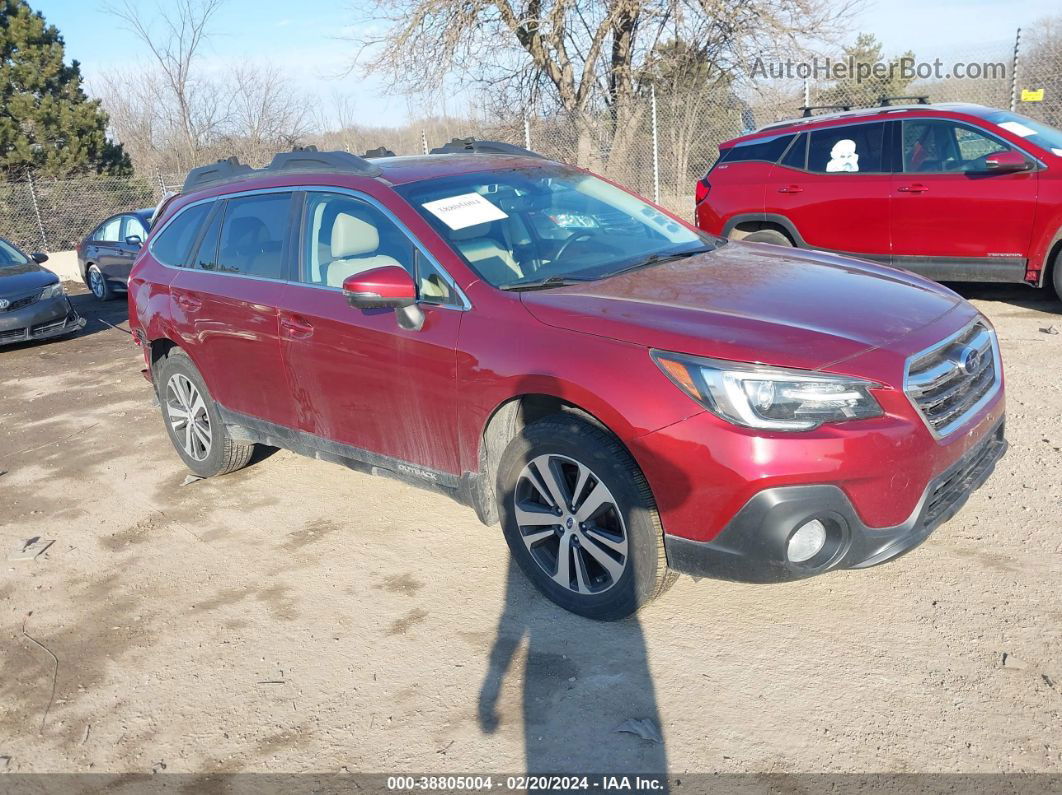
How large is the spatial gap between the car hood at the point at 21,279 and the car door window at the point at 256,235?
7270mm

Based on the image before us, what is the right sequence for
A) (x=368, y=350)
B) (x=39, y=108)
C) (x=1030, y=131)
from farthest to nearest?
(x=39, y=108), (x=1030, y=131), (x=368, y=350)

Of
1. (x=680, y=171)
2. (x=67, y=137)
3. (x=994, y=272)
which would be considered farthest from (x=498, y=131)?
(x=994, y=272)

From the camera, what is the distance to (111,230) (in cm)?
1429

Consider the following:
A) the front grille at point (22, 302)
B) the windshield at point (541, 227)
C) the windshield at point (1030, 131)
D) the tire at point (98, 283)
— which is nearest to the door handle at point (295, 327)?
the windshield at point (541, 227)

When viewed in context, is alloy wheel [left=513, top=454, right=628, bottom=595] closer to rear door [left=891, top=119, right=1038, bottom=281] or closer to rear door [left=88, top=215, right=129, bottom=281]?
rear door [left=891, top=119, right=1038, bottom=281]

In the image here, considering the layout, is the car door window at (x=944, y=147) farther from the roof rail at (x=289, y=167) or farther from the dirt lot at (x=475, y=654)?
the roof rail at (x=289, y=167)

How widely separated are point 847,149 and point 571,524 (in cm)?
633

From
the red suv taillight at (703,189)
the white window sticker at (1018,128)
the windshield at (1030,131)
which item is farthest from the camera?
the red suv taillight at (703,189)

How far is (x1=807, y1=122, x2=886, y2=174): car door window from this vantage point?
26.9 feet

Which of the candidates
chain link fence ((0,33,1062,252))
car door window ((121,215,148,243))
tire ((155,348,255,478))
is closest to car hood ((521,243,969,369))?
tire ((155,348,255,478))

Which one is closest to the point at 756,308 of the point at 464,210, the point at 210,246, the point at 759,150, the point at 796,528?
the point at 796,528

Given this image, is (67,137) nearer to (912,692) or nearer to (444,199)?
(444,199)

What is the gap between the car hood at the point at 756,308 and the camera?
3066mm

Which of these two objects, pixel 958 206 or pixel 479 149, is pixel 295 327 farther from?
pixel 958 206
